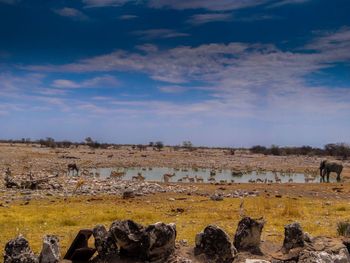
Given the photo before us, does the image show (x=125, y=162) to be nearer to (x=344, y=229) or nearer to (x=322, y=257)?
(x=344, y=229)

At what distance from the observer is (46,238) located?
11.6m

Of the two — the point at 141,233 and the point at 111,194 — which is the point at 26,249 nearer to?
the point at 141,233

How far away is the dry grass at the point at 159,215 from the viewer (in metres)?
18.4

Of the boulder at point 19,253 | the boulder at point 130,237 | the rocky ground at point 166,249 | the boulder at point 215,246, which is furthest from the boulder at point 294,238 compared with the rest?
the boulder at point 19,253

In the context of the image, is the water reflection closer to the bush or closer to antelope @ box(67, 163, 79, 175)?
antelope @ box(67, 163, 79, 175)

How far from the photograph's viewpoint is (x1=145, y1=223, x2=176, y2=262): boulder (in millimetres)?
11297

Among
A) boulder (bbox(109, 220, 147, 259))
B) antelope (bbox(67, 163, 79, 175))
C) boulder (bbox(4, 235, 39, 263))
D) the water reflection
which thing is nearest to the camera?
boulder (bbox(4, 235, 39, 263))

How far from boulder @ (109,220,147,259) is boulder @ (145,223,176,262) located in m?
0.12

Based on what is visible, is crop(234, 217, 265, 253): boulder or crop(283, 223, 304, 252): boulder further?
crop(283, 223, 304, 252): boulder

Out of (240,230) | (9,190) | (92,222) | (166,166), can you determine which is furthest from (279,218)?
(166,166)

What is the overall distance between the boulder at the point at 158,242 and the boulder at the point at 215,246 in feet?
2.45

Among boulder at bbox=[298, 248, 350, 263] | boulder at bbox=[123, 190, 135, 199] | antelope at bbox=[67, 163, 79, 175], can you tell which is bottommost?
boulder at bbox=[123, 190, 135, 199]

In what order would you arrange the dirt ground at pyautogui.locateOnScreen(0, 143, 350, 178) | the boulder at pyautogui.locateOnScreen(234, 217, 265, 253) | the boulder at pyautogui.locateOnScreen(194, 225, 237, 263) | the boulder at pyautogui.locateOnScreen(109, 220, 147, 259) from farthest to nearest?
the dirt ground at pyautogui.locateOnScreen(0, 143, 350, 178)
the boulder at pyautogui.locateOnScreen(234, 217, 265, 253)
the boulder at pyautogui.locateOnScreen(194, 225, 237, 263)
the boulder at pyautogui.locateOnScreen(109, 220, 147, 259)

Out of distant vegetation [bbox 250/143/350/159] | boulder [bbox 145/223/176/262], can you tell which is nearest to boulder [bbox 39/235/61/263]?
boulder [bbox 145/223/176/262]
